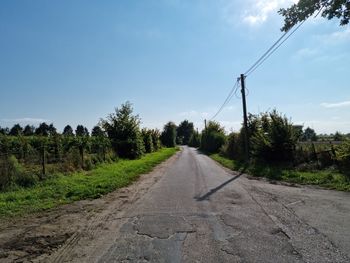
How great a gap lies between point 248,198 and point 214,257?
19.4 ft

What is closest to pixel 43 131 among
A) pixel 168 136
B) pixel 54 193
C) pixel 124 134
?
pixel 124 134

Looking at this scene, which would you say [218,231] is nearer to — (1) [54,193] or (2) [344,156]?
(1) [54,193]

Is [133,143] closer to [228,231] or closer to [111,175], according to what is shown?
[111,175]

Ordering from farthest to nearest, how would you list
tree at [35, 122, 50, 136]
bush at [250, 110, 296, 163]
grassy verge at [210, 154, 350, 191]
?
tree at [35, 122, 50, 136] < bush at [250, 110, 296, 163] < grassy verge at [210, 154, 350, 191]

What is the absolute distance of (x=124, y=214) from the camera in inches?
351

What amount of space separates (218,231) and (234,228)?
42 cm

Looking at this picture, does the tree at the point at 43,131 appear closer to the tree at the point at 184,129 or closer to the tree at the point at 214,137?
the tree at the point at 214,137

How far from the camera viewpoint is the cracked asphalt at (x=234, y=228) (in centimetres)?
562

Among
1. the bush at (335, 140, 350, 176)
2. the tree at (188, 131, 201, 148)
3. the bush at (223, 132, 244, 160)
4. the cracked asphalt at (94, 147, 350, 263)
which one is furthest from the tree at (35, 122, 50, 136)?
the tree at (188, 131, 201, 148)

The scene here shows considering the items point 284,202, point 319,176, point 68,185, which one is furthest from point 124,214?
point 319,176

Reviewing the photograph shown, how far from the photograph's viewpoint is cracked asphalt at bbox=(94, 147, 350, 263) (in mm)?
5621

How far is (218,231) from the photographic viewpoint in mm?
7074

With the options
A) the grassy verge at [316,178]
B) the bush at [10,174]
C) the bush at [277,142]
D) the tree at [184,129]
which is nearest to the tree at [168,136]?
the tree at [184,129]

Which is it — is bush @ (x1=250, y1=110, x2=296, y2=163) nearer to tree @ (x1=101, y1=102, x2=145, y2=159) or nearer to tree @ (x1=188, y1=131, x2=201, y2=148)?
tree @ (x1=101, y1=102, x2=145, y2=159)
